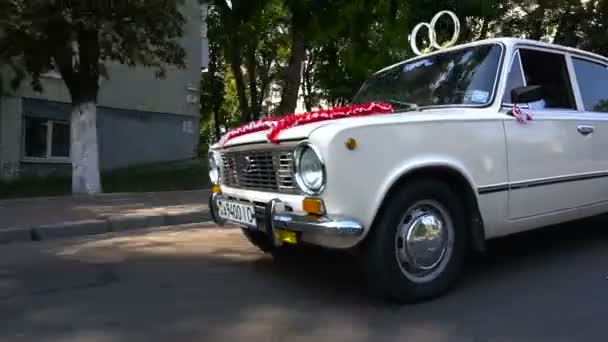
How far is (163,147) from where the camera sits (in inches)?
748

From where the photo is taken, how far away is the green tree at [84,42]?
858cm

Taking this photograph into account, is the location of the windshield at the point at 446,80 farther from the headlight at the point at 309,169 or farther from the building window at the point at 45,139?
the building window at the point at 45,139

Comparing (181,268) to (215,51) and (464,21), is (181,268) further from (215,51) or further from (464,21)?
(215,51)

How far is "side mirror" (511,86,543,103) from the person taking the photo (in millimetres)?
3914

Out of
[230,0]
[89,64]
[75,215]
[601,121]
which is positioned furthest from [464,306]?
[230,0]

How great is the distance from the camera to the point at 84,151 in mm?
10141

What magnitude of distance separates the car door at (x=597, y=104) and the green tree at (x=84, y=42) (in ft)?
22.8

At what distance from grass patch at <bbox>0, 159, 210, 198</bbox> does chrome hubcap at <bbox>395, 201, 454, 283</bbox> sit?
28.1ft

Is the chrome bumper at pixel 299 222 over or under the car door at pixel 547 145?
under

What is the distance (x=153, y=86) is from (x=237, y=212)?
51.2 feet

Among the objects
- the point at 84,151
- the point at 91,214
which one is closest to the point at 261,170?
the point at 91,214

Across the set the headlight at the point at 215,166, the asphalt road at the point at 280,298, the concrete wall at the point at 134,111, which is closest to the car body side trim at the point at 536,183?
the asphalt road at the point at 280,298

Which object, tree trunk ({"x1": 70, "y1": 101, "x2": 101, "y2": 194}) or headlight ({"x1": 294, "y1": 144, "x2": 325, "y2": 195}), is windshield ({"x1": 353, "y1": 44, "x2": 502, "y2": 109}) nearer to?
headlight ({"x1": 294, "y1": 144, "x2": 325, "y2": 195})

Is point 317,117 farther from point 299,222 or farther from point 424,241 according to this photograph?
point 424,241
